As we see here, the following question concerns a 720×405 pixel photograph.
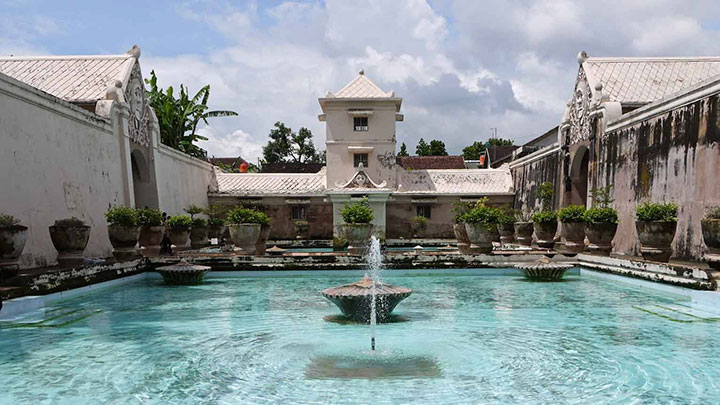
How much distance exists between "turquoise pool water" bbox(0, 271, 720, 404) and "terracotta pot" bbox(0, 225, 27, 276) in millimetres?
903

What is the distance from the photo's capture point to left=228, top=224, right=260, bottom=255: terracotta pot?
12.8 metres

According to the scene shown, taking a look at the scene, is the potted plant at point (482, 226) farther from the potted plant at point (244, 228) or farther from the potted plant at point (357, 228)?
the potted plant at point (244, 228)

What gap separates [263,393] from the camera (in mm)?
3879

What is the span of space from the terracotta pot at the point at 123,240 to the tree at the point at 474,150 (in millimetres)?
45004

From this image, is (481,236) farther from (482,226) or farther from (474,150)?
(474,150)

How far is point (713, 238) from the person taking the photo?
766cm

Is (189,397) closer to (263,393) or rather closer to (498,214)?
(263,393)

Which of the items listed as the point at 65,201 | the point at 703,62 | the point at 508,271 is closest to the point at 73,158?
the point at 65,201

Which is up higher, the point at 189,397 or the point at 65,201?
the point at 65,201

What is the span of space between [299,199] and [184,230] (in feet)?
30.7

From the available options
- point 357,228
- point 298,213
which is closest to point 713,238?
point 357,228

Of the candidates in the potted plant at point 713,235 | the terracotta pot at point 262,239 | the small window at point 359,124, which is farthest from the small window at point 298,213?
the potted plant at point 713,235

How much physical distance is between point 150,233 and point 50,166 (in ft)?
8.08

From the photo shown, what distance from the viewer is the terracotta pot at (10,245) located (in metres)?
7.53
